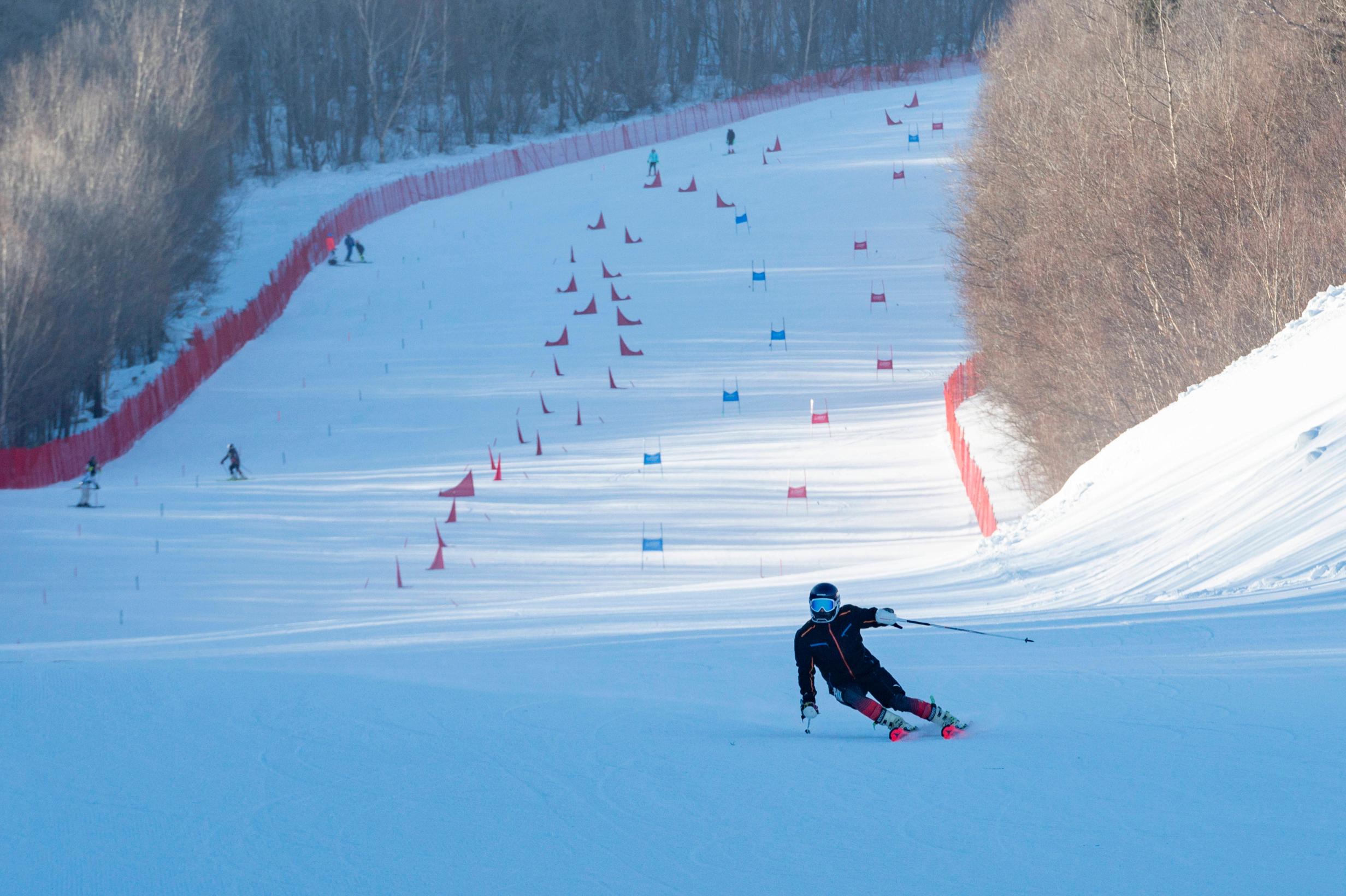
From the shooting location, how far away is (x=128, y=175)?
35.1 metres

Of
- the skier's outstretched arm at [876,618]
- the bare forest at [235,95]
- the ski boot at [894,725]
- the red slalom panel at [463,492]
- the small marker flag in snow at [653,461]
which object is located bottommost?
the ski boot at [894,725]

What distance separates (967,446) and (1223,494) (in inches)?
458

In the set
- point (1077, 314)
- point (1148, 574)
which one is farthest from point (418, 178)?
point (1148, 574)

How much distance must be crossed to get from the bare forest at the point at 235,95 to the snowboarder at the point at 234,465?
6680 millimetres

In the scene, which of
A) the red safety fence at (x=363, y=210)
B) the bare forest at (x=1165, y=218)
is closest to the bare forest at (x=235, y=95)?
the red safety fence at (x=363, y=210)

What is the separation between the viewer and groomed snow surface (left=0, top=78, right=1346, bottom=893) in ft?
17.1

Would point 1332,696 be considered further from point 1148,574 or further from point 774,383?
point 774,383

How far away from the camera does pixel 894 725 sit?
21.9 feet

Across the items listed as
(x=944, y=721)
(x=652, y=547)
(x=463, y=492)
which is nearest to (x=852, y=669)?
(x=944, y=721)

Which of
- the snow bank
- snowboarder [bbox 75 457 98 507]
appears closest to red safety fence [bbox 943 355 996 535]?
the snow bank

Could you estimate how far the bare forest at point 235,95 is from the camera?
31297mm

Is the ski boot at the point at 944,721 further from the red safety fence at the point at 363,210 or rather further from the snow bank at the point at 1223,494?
the red safety fence at the point at 363,210

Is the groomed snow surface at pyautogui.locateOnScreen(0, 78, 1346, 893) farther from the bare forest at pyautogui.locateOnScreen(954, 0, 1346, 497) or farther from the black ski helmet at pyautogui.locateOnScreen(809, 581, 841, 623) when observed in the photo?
the bare forest at pyautogui.locateOnScreen(954, 0, 1346, 497)

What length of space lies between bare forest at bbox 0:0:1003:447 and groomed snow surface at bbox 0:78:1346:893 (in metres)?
4.90
